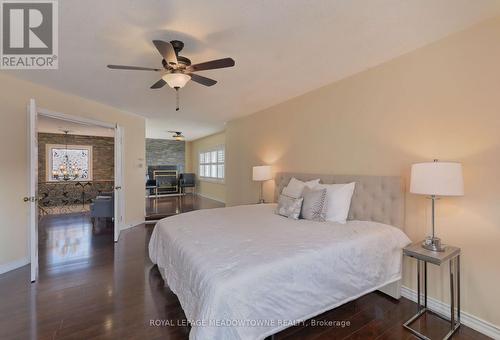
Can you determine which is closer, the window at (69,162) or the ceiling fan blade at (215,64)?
the ceiling fan blade at (215,64)

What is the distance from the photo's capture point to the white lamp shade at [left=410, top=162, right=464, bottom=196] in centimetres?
180

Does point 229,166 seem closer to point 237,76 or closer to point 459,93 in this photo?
point 237,76

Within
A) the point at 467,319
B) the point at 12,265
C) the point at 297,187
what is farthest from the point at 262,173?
the point at 12,265

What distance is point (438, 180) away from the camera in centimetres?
184

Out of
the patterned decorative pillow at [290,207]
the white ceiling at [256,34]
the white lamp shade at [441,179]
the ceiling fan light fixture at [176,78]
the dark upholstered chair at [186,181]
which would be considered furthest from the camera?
the dark upholstered chair at [186,181]

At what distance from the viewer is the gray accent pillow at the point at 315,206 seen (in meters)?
2.69

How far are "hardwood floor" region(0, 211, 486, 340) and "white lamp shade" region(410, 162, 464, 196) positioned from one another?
1182mm

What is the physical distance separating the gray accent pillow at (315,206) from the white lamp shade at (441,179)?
985 millimetres

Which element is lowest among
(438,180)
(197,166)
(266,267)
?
(266,267)

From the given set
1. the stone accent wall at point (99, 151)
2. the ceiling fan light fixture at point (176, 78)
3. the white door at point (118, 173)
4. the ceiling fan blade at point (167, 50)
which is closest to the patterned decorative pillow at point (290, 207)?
the ceiling fan light fixture at point (176, 78)

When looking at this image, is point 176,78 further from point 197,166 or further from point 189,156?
point 189,156

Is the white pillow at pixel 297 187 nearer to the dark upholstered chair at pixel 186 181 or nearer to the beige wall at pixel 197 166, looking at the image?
the beige wall at pixel 197 166

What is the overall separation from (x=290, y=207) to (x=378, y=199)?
1.00 metres

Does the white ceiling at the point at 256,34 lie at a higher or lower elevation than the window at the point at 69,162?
higher
